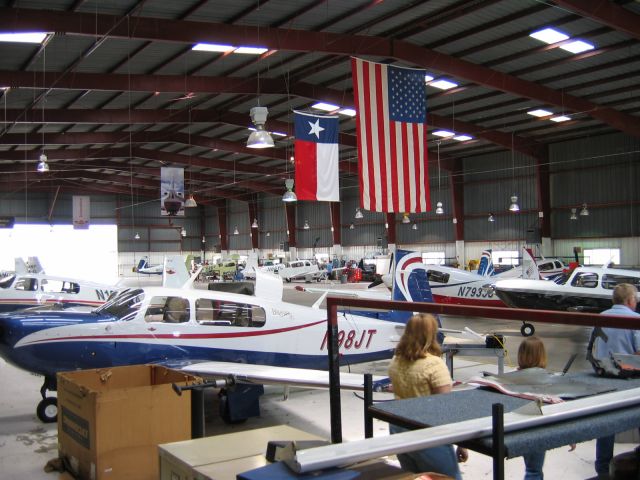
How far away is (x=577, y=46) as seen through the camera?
636 inches

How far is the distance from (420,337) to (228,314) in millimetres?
4997

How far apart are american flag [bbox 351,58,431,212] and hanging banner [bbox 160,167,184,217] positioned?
519 inches

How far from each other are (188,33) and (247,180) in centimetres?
2748

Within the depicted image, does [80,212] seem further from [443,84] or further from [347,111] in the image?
[443,84]

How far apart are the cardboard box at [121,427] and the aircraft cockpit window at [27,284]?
39.3 feet

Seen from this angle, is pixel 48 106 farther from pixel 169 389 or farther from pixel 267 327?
pixel 169 389

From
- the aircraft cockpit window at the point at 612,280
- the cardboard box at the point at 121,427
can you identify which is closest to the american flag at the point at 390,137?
the aircraft cockpit window at the point at 612,280

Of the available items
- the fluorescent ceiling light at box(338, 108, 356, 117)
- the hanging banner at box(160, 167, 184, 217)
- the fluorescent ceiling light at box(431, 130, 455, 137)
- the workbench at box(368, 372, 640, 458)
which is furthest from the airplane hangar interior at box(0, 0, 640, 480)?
the fluorescent ceiling light at box(338, 108, 356, 117)

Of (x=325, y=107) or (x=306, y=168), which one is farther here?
(x=325, y=107)

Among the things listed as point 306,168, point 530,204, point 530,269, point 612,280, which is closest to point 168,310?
point 306,168

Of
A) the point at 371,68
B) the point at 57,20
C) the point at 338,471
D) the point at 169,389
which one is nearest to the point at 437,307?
the point at 338,471

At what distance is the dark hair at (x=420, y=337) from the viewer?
2975 millimetres

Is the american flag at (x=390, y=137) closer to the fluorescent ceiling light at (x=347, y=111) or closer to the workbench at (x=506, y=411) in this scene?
the workbench at (x=506, y=411)

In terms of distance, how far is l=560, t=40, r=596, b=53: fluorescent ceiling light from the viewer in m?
15.9
